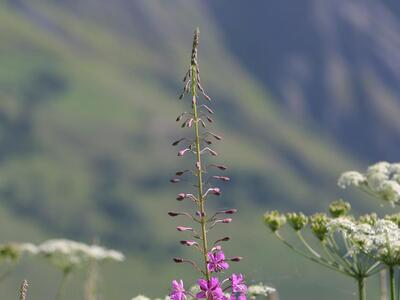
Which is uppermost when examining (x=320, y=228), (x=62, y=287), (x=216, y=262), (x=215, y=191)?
(x=320, y=228)

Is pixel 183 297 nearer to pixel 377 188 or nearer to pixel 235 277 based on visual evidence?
pixel 235 277

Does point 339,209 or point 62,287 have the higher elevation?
point 339,209

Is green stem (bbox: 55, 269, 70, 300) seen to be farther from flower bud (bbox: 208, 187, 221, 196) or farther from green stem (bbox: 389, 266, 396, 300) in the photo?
green stem (bbox: 389, 266, 396, 300)

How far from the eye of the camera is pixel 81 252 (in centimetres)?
1012

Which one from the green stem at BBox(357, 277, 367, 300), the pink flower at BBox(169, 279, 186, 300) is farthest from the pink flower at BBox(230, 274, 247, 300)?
the green stem at BBox(357, 277, 367, 300)

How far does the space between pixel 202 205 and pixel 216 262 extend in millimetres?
523

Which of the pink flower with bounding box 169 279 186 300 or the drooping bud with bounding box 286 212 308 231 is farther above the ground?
the drooping bud with bounding box 286 212 308 231

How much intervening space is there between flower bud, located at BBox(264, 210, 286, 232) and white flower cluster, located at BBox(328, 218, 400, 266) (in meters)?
2.23

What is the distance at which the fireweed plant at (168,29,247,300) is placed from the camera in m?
5.91

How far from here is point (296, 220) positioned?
10797 millimetres

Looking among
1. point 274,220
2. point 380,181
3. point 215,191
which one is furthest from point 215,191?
point 380,181

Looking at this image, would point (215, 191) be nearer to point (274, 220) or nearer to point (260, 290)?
point (260, 290)

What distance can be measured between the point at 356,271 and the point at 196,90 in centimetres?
392

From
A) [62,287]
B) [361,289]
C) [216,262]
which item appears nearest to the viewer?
[216,262]
